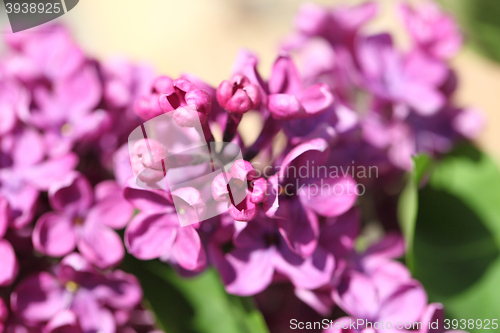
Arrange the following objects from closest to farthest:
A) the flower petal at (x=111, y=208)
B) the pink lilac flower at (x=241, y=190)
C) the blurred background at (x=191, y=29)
Answer: the pink lilac flower at (x=241, y=190) → the flower petal at (x=111, y=208) → the blurred background at (x=191, y=29)

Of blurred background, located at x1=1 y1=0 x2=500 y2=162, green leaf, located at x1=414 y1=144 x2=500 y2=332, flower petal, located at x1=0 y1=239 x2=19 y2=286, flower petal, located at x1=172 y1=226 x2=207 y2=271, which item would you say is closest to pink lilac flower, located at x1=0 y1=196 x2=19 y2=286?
flower petal, located at x1=0 y1=239 x2=19 y2=286

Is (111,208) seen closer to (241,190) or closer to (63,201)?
(63,201)

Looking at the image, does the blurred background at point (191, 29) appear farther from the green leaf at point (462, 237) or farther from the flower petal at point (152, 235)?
the flower petal at point (152, 235)

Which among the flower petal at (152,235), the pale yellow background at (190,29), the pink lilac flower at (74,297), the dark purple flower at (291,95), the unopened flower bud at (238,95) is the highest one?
the unopened flower bud at (238,95)

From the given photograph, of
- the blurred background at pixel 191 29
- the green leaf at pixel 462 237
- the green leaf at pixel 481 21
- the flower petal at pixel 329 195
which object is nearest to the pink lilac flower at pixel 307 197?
the flower petal at pixel 329 195

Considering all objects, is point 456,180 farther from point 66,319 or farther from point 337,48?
point 66,319

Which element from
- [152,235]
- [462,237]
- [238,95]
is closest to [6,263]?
[152,235]

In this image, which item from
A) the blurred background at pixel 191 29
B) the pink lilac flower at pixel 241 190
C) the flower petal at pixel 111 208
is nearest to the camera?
the pink lilac flower at pixel 241 190

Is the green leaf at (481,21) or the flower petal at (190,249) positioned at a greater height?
the green leaf at (481,21)
